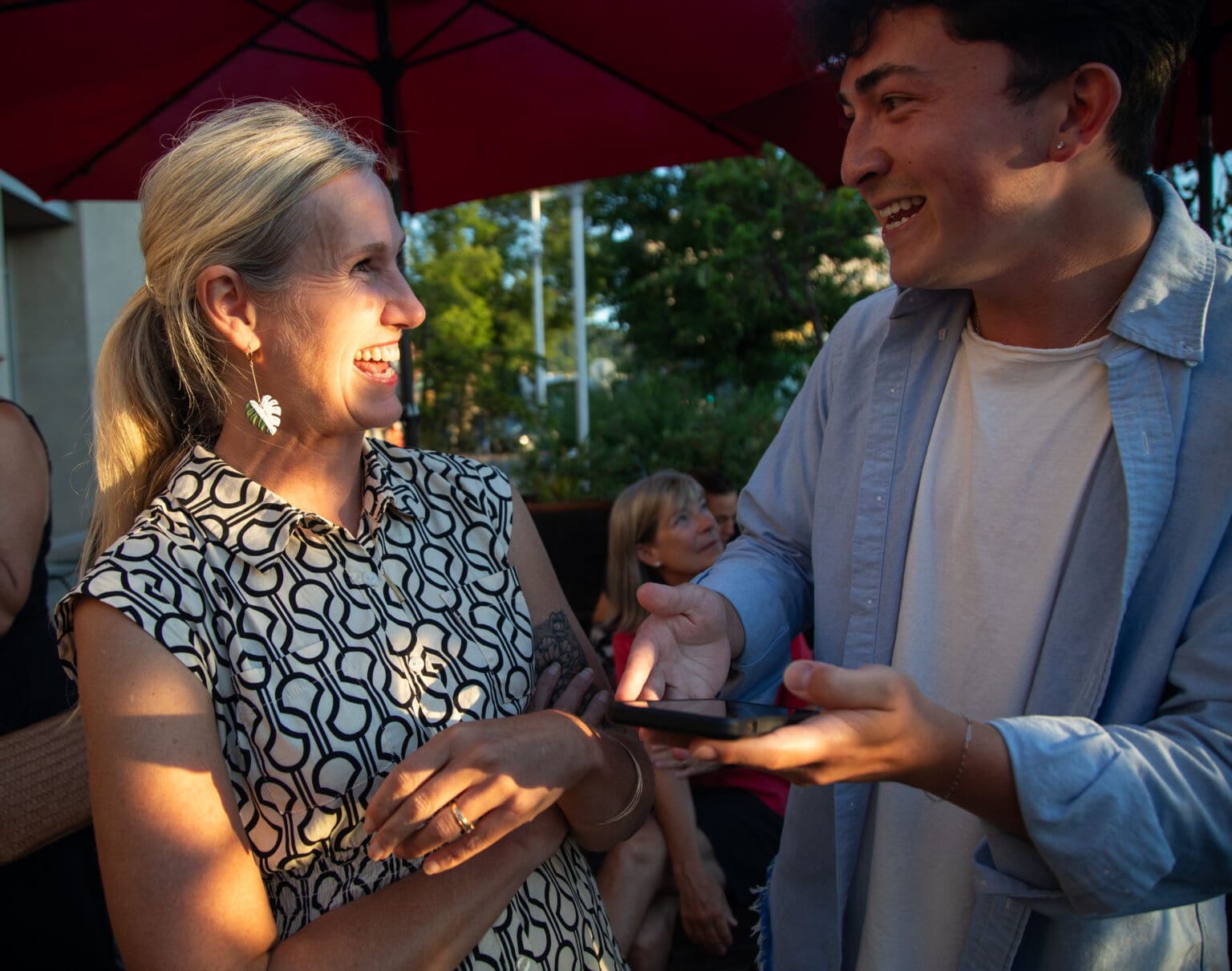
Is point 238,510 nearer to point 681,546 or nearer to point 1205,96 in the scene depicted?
point 681,546

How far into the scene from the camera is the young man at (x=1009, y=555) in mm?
1206

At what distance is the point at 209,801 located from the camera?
136cm

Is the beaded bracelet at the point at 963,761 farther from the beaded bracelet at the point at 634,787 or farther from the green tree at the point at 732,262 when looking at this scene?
the green tree at the point at 732,262

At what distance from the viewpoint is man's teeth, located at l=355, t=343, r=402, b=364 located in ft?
5.66

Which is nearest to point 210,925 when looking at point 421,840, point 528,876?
point 421,840

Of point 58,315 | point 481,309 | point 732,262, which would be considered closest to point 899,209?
point 58,315

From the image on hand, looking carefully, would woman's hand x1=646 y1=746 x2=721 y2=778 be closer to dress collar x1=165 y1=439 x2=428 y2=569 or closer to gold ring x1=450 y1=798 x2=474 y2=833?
gold ring x1=450 y1=798 x2=474 y2=833

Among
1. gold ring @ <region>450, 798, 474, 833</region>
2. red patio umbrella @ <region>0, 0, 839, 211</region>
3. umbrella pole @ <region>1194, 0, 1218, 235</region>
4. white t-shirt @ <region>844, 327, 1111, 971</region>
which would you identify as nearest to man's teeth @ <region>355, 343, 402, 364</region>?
gold ring @ <region>450, 798, 474, 833</region>

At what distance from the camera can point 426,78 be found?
4.39 metres

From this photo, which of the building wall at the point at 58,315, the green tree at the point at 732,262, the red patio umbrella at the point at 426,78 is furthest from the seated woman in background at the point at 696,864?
the green tree at the point at 732,262

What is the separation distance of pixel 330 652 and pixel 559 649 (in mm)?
485

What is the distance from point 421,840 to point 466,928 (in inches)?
9.3

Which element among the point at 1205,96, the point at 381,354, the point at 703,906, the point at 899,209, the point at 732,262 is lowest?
the point at 703,906

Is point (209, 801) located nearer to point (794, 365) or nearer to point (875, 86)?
point (875, 86)
